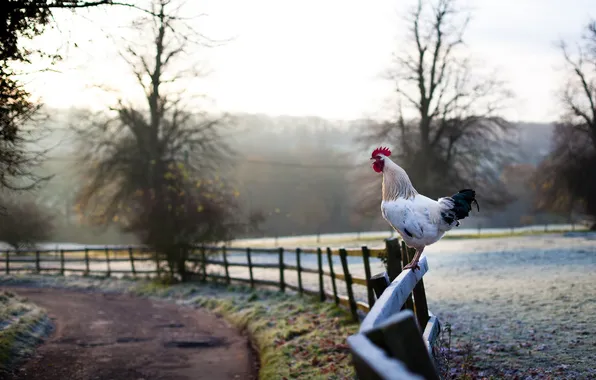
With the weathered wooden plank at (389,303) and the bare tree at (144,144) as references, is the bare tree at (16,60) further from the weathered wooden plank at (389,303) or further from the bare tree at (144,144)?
the bare tree at (144,144)

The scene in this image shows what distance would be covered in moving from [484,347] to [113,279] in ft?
58.8

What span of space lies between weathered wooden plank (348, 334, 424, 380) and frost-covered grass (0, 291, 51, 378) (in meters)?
7.43

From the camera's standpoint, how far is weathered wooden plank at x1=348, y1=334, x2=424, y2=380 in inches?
Result: 67.9

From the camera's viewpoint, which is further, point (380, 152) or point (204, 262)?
point (204, 262)

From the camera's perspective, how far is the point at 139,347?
390 inches

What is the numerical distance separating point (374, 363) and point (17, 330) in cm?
1000

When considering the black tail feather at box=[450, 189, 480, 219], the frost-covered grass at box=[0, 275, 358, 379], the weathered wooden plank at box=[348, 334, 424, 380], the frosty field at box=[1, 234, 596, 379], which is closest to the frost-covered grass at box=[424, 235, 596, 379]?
the frosty field at box=[1, 234, 596, 379]

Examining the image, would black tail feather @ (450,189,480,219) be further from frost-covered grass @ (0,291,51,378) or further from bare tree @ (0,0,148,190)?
frost-covered grass @ (0,291,51,378)

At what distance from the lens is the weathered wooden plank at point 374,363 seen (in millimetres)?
1725

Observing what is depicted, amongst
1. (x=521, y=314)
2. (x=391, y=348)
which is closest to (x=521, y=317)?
(x=521, y=314)

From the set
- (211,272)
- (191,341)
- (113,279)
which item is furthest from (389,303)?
(113,279)

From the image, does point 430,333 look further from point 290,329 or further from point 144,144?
point 144,144

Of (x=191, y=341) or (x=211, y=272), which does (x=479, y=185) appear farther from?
(x=191, y=341)

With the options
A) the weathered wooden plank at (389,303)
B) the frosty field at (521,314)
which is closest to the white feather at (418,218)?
the frosty field at (521,314)
